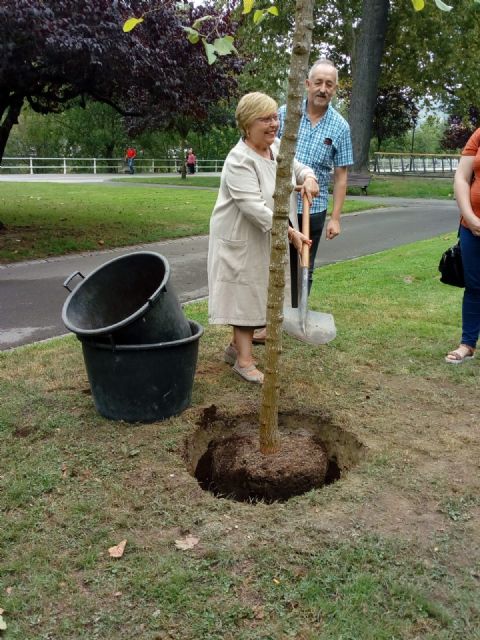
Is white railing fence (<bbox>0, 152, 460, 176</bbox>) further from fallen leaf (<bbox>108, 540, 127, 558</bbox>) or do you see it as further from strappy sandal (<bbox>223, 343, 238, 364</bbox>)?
fallen leaf (<bbox>108, 540, 127, 558</bbox>)

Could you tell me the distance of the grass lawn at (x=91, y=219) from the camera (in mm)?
10304

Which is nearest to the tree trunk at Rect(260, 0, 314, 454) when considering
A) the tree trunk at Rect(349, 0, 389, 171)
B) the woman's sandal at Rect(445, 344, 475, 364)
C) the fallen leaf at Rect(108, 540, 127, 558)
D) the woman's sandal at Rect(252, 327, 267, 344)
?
the fallen leaf at Rect(108, 540, 127, 558)

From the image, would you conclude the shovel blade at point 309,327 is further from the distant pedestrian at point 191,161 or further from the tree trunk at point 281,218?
the distant pedestrian at point 191,161

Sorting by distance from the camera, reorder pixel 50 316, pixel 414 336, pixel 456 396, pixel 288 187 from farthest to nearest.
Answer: pixel 50 316
pixel 414 336
pixel 456 396
pixel 288 187

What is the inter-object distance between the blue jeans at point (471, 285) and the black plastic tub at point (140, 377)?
212cm

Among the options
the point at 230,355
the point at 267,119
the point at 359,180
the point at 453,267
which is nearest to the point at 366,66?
the point at 359,180

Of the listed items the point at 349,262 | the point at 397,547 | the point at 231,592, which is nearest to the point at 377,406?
the point at 397,547

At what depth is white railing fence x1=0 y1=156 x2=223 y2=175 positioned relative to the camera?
3794 cm

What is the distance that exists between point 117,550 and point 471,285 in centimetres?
327

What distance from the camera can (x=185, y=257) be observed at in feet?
32.6

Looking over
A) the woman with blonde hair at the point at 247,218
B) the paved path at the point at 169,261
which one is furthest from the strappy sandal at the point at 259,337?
the paved path at the point at 169,261

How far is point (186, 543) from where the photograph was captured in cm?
263

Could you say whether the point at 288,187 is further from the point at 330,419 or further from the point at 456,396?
the point at 456,396

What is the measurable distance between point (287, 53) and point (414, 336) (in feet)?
65.3
